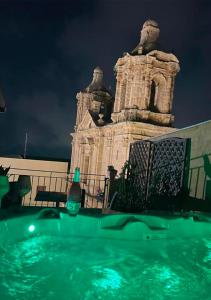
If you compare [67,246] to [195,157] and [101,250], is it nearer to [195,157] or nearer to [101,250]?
[101,250]

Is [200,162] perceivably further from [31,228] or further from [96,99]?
[96,99]

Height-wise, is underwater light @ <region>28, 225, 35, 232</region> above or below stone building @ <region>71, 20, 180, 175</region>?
below

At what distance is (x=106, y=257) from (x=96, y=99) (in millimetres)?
21343

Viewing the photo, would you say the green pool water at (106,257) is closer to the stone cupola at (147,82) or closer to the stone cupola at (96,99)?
the stone cupola at (147,82)

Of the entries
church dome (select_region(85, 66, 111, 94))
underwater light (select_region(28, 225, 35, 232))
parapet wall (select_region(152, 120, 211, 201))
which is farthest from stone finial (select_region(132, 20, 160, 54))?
underwater light (select_region(28, 225, 35, 232))

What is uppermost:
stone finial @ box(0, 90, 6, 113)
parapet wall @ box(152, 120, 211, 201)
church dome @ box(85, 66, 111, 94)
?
church dome @ box(85, 66, 111, 94)

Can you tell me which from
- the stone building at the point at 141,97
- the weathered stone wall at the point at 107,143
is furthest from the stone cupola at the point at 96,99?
the stone building at the point at 141,97

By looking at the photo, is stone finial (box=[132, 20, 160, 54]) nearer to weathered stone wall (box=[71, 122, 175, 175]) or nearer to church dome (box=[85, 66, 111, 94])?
weathered stone wall (box=[71, 122, 175, 175])

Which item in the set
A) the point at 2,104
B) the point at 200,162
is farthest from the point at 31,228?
the point at 200,162

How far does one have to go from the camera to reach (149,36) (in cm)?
1844

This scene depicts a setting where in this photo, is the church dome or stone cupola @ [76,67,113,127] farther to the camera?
the church dome

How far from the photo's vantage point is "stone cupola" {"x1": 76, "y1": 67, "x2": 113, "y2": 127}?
2394cm

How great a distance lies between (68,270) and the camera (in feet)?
11.2

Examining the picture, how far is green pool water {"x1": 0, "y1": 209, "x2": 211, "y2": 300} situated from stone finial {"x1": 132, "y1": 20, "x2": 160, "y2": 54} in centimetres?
1485
